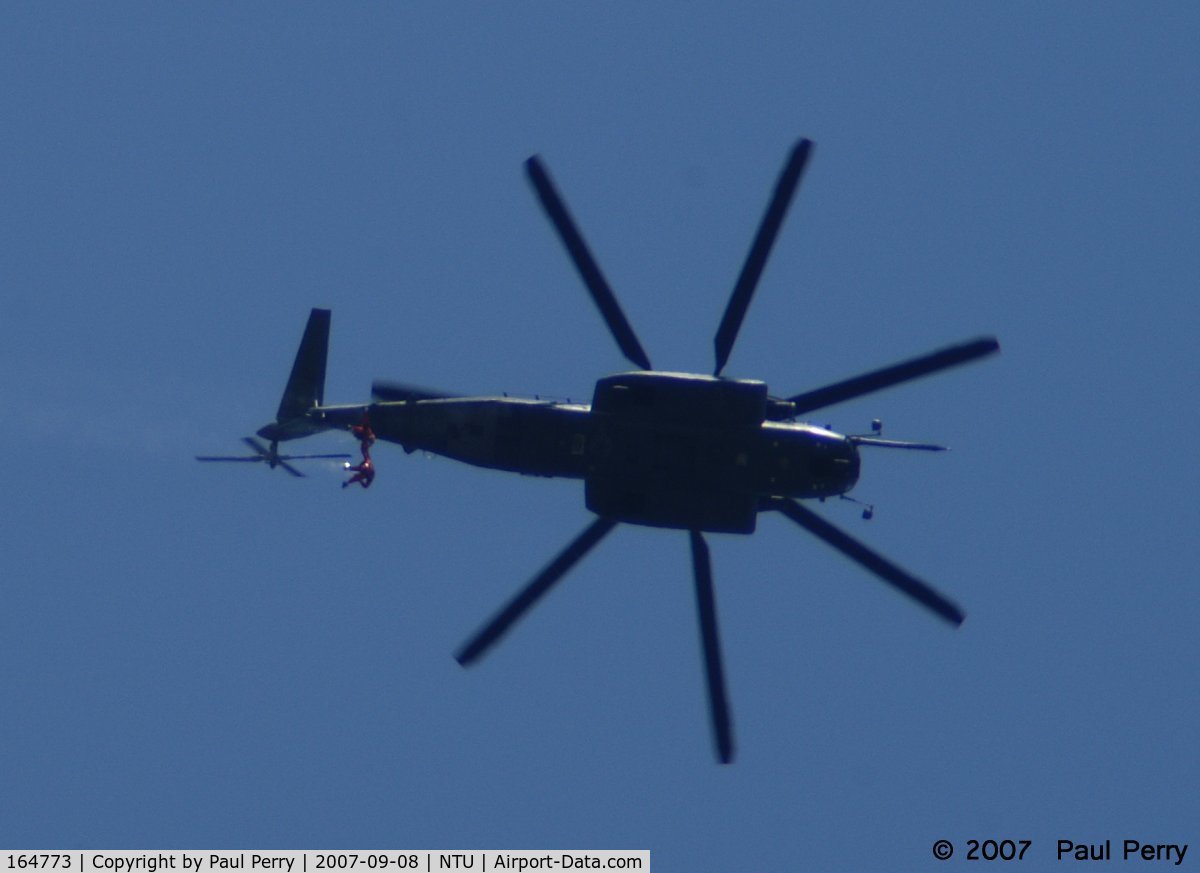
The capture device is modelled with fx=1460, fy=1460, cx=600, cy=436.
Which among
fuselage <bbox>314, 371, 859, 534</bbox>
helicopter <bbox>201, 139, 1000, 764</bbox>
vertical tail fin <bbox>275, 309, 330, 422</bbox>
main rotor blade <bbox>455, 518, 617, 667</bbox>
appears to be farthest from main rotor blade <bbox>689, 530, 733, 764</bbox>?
vertical tail fin <bbox>275, 309, 330, 422</bbox>

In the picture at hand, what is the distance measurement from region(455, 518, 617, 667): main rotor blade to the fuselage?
3.51 ft

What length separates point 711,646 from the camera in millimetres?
32406

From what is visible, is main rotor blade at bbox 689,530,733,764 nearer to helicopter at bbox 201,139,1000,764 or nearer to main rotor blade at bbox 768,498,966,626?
helicopter at bbox 201,139,1000,764

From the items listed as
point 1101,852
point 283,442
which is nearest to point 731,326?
point 283,442

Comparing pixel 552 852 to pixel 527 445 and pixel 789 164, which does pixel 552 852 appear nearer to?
pixel 527 445

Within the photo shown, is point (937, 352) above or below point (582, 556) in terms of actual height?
above

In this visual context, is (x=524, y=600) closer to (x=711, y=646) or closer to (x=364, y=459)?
(x=711, y=646)

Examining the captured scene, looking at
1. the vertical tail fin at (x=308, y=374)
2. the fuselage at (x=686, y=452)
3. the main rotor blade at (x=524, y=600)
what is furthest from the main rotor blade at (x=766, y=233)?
the vertical tail fin at (x=308, y=374)

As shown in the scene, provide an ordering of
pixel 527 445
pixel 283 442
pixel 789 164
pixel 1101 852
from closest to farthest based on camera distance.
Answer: pixel 789 164 < pixel 527 445 < pixel 1101 852 < pixel 283 442

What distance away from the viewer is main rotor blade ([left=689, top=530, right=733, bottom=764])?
1277 inches

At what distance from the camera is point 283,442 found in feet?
128

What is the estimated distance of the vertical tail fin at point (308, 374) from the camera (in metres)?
38.9

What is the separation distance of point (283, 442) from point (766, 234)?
49.2 ft

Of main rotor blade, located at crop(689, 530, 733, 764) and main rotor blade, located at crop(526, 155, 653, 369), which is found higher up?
main rotor blade, located at crop(526, 155, 653, 369)
